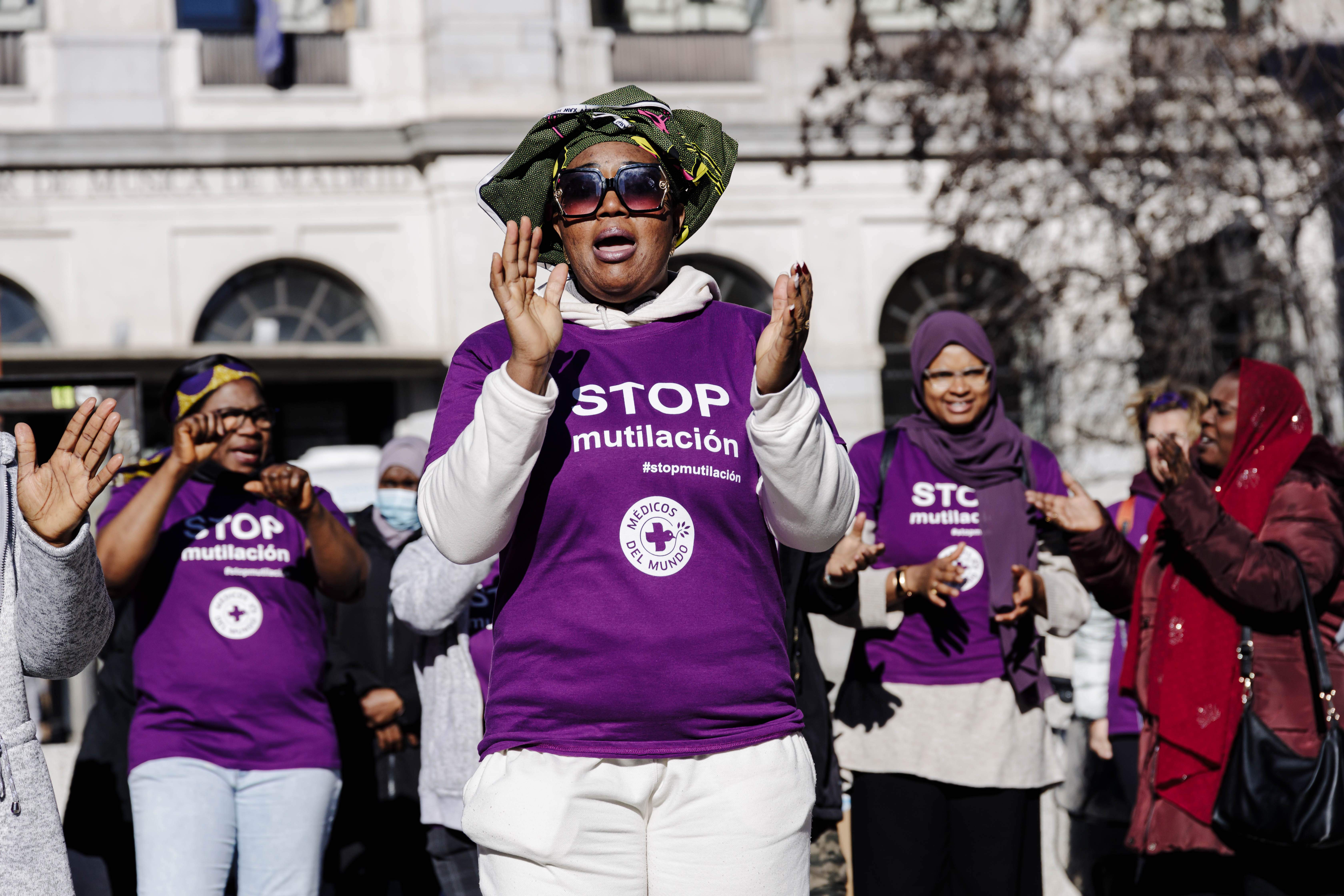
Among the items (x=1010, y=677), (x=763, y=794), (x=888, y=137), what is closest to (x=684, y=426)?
(x=763, y=794)

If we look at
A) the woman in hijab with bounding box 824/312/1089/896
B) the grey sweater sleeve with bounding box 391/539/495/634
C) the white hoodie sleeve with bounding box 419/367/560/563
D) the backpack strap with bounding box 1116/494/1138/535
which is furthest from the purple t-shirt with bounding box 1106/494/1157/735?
the white hoodie sleeve with bounding box 419/367/560/563

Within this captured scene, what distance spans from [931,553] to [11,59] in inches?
520

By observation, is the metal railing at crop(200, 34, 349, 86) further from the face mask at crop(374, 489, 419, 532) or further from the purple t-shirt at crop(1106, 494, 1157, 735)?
the purple t-shirt at crop(1106, 494, 1157, 735)

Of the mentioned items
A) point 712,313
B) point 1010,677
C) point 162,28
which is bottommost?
point 1010,677

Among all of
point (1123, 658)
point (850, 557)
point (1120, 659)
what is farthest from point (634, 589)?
point (1120, 659)

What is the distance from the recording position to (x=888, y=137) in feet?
47.2

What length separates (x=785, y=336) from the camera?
238cm

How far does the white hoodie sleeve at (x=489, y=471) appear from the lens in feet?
7.58

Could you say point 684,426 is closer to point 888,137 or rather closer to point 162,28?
point 888,137

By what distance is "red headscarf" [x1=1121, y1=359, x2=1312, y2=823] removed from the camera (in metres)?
4.17

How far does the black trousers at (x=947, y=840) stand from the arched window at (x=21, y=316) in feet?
40.5

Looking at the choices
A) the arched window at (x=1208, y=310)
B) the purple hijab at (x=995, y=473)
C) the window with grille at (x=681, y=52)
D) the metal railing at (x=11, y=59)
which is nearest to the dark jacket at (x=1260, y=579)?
the purple hijab at (x=995, y=473)

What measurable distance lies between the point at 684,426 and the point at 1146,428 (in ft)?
13.6

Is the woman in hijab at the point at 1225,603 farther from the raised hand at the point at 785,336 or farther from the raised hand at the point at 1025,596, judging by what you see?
the raised hand at the point at 785,336
